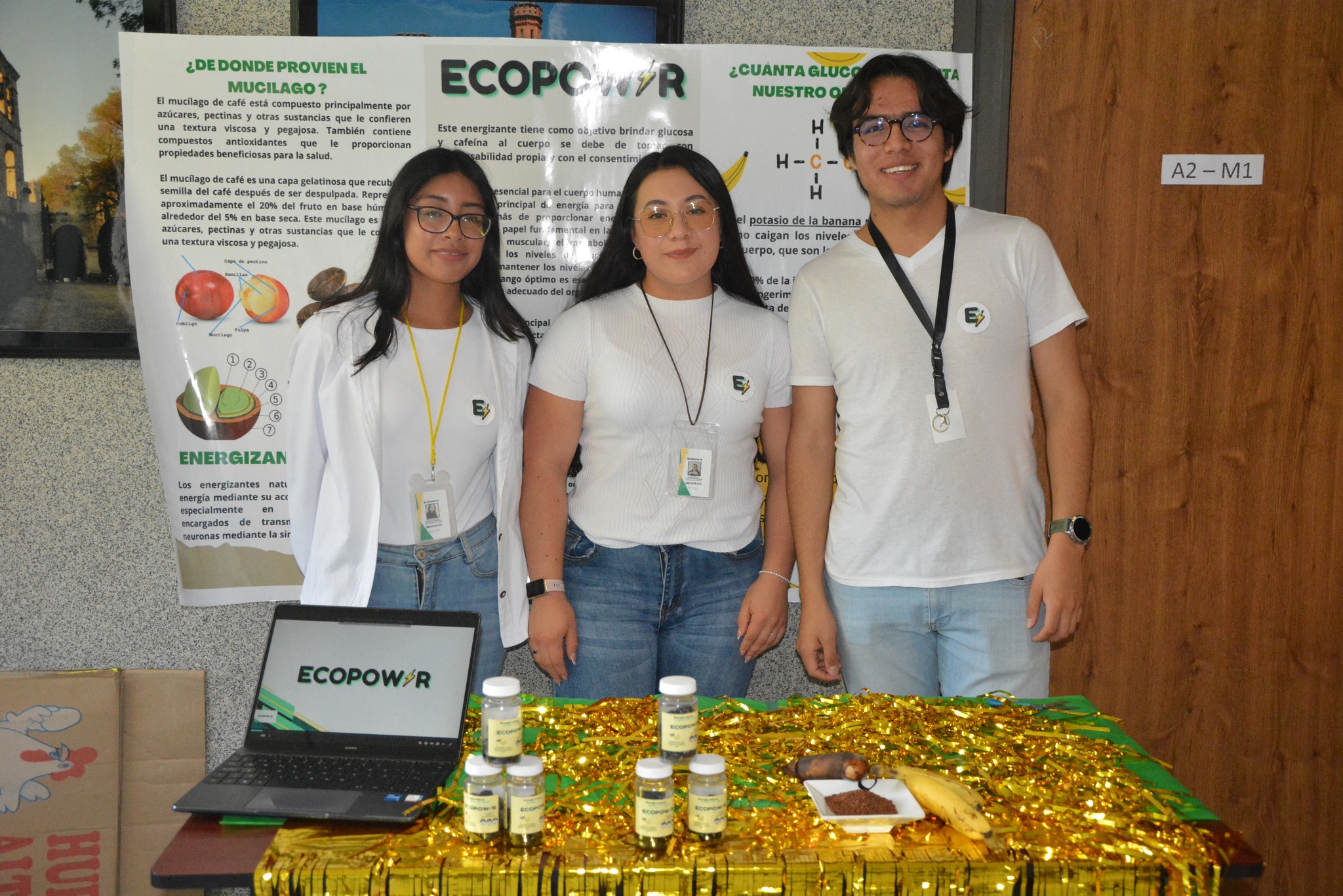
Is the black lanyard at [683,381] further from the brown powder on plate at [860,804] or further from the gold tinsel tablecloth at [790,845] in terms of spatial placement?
the brown powder on plate at [860,804]

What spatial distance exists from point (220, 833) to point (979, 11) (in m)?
2.46

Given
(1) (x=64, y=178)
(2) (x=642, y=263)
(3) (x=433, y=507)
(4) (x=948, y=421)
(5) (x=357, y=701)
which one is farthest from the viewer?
(1) (x=64, y=178)

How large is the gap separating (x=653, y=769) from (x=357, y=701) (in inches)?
20.3

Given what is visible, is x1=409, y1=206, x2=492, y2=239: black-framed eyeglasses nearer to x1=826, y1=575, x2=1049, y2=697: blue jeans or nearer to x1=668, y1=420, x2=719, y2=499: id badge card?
x1=668, y1=420, x2=719, y2=499: id badge card

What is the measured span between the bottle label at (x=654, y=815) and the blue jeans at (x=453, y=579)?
2.77 ft

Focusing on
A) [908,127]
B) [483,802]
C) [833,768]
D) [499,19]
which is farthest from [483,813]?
[499,19]

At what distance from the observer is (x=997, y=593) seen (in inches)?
73.6

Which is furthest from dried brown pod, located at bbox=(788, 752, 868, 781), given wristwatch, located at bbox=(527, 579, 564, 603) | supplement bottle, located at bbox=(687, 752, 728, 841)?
wristwatch, located at bbox=(527, 579, 564, 603)

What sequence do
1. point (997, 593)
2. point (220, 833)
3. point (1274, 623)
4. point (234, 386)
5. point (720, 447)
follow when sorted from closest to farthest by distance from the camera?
point (220, 833) < point (997, 593) < point (720, 447) < point (234, 386) < point (1274, 623)

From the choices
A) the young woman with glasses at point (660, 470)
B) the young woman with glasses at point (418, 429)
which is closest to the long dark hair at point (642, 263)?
the young woman with glasses at point (660, 470)

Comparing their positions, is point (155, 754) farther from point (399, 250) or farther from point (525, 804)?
point (525, 804)

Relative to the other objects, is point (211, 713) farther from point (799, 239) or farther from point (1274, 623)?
point (1274, 623)

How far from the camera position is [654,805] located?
3.76 ft

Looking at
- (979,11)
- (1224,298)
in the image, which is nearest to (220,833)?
(979,11)
